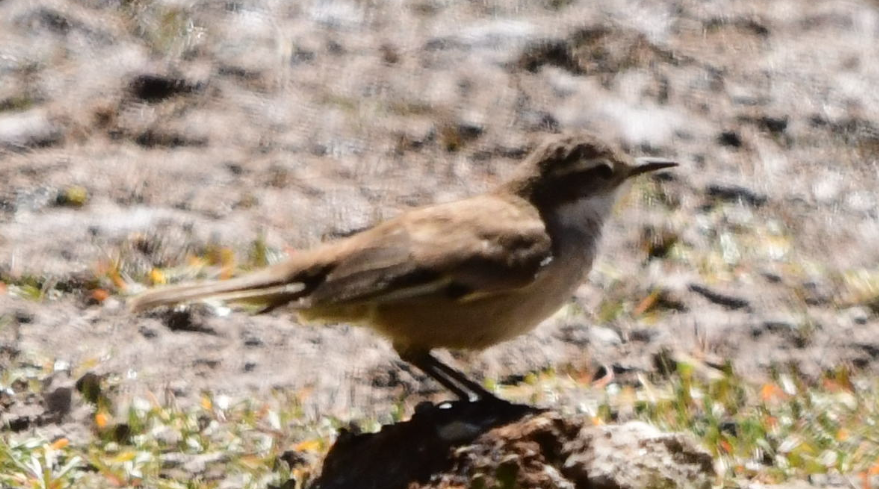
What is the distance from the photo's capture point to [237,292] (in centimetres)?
679

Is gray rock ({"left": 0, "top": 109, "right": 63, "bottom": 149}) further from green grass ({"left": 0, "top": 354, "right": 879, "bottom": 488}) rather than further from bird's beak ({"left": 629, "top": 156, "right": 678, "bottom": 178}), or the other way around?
bird's beak ({"left": 629, "top": 156, "right": 678, "bottom": 178})

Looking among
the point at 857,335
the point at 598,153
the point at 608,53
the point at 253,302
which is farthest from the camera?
the point at 608,53

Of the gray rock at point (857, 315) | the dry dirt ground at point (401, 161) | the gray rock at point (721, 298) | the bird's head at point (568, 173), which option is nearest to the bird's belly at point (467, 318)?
Answer: the bird's head at point (568, 173)

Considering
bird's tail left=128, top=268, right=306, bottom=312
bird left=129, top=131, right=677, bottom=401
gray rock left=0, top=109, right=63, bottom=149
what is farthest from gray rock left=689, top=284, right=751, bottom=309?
gray rock left=0, top=109, right=63, bottom=149

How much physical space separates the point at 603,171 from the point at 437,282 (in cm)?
129

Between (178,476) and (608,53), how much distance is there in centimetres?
549

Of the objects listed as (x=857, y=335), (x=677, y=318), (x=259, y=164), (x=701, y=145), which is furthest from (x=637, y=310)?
(x=259, y=164)

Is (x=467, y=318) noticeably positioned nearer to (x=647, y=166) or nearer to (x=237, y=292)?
(x=237, y=292)

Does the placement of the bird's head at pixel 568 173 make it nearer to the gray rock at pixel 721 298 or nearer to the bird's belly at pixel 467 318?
the bird's belly at pixel 467 318

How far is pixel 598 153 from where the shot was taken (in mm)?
7457

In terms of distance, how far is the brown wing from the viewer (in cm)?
662

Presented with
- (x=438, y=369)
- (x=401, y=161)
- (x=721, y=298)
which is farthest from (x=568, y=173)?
(x=401, y=161)

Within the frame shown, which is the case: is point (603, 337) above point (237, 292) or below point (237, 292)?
below

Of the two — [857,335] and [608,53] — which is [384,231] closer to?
[857,335]
